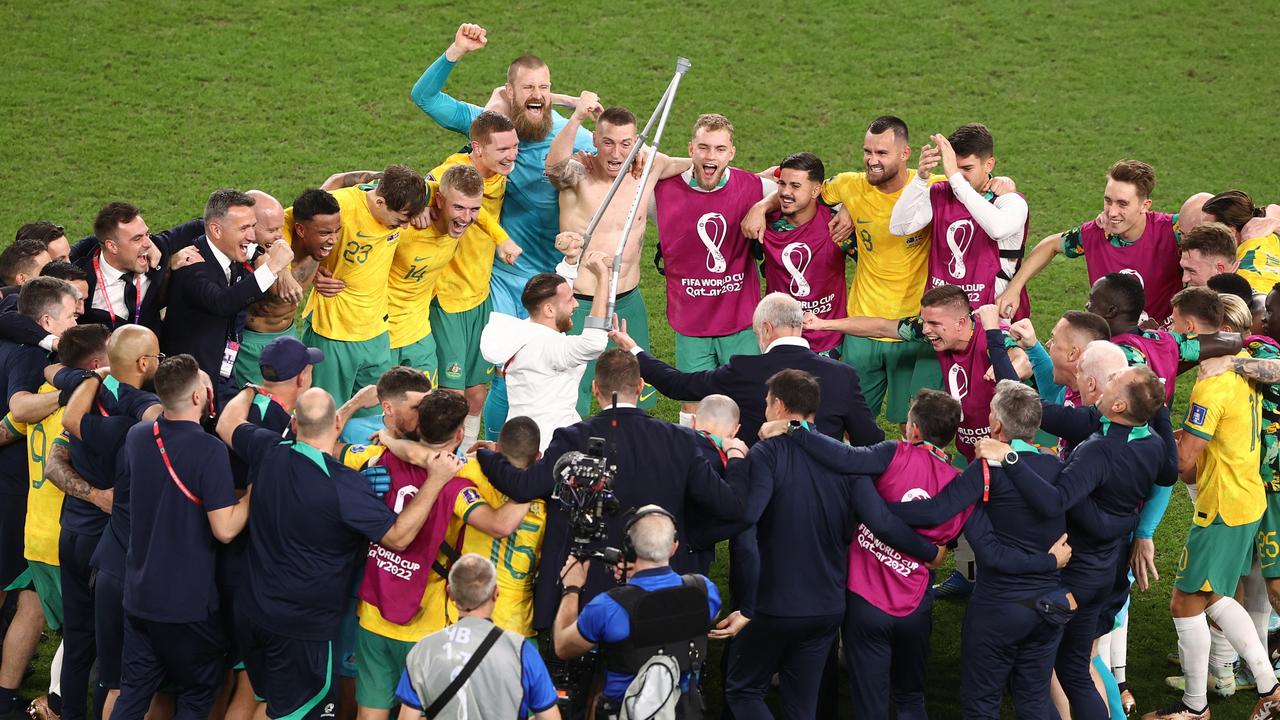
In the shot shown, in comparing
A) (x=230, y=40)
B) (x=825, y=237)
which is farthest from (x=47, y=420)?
(x=230, y=40)

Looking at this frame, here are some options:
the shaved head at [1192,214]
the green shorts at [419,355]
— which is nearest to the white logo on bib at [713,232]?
the green shorts at [419,355]

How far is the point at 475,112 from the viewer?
10.2m

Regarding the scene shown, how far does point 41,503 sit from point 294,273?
208 cm

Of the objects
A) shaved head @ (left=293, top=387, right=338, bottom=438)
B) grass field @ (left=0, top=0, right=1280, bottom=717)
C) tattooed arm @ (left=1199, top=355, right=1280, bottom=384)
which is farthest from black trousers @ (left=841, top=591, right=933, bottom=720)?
grass field @ (left=0, top=0, right=1280, bottom=717)

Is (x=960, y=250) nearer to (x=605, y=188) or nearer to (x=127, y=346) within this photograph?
(x=605, y=188)

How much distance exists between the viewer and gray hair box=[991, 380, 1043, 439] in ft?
21.5

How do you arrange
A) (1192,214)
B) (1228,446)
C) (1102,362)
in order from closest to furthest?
(1102,362), (1228,446), (1192,214)

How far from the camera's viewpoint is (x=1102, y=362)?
701cm

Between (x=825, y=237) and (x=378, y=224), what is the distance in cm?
281

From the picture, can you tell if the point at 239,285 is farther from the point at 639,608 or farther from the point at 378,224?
the point at 639,608

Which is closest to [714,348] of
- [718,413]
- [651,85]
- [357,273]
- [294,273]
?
[357,273]

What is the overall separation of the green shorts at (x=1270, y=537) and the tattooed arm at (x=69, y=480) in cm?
603

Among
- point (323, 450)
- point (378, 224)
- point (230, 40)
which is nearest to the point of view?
point (323, 450)

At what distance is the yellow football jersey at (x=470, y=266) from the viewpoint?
9413 millimetres
